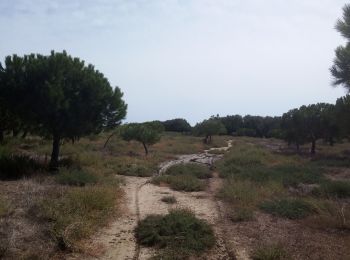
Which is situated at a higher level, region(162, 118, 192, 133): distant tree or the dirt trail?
region(162, 118, 192, 133): distant tree

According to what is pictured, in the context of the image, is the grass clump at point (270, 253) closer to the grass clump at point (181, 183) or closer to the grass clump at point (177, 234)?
the grass clump at point (177, 234)

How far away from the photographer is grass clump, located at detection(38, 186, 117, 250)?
8526mm

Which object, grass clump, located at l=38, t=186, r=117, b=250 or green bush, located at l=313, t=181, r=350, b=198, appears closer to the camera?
grass clump, located at l=38, t=186, r=117, b=250

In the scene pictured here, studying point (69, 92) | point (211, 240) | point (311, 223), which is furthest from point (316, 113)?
point (211, 240)

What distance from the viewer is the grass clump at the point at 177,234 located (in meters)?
8.48

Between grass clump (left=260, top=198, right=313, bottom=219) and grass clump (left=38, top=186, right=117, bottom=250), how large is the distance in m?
4.45

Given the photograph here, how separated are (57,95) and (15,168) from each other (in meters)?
3.36

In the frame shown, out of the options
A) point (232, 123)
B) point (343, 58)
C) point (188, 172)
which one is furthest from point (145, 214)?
point (232, 123)

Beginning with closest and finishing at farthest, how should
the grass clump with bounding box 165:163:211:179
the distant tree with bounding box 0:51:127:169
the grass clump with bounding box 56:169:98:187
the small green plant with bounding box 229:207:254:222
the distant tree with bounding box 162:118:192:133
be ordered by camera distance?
the small green plant with bounding box 229:207:254:222 → the grass clump with bounding box 56:169:98:187 → the distant tree with bounding box 0:51:127:169 → the grass clump with bounding box 165:163:211:179 → the distant tree with bounding box 162:118:192:133

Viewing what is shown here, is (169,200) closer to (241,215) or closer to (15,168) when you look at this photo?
(241,215)

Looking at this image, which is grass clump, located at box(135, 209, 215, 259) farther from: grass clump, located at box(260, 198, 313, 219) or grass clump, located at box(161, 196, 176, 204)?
grass clump, located at box(161, 196, 176, 204)

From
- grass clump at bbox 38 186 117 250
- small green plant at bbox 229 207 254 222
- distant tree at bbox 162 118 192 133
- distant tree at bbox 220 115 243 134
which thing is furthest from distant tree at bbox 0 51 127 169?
distant tree at bbox 220 115 243 134

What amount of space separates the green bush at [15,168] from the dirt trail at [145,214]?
13.1 ft

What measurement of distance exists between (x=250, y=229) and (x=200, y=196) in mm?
4904
